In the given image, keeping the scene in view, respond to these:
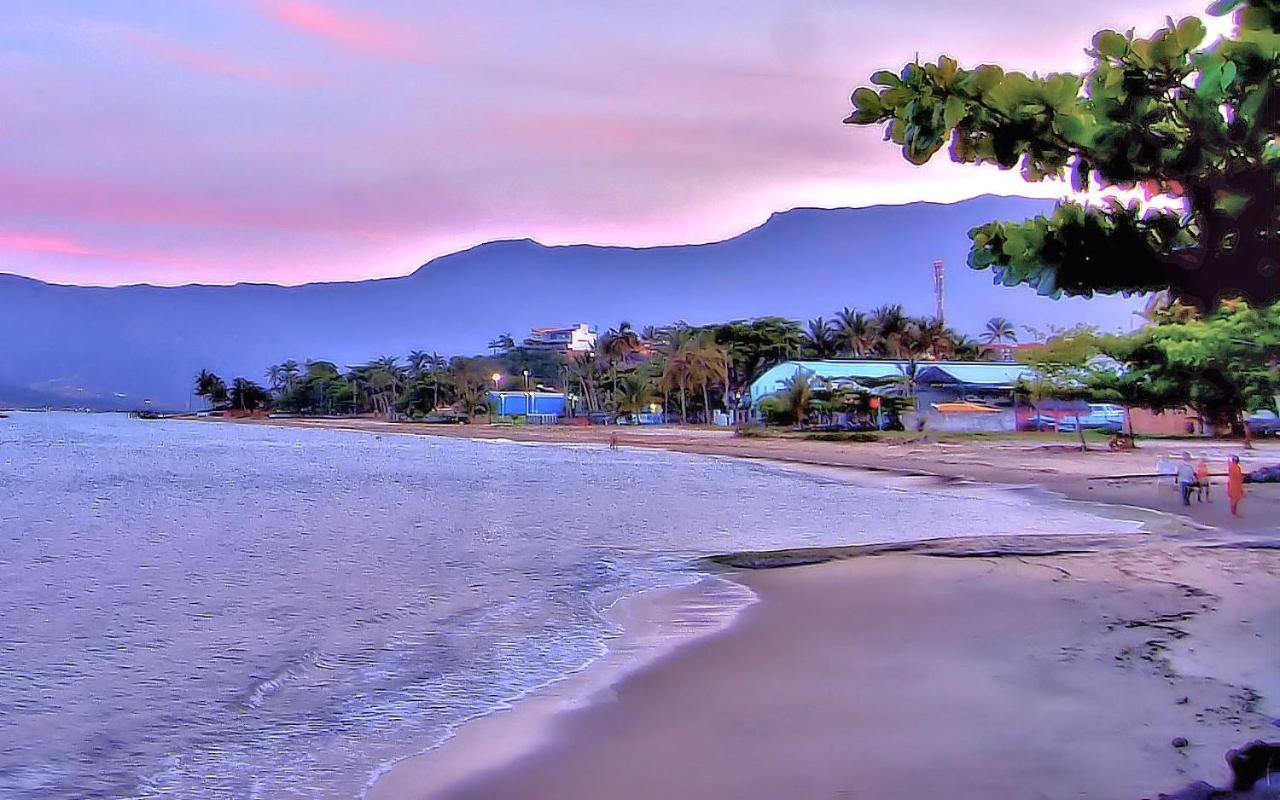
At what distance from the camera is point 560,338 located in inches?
6762

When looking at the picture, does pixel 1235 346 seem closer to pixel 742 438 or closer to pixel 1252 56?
pixel 1252 56

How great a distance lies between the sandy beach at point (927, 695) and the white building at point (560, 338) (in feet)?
475

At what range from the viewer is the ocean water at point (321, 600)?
6430mm

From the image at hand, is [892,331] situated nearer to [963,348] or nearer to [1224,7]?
[963,348]

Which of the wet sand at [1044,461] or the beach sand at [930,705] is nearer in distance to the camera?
the beach sand at [930,705]

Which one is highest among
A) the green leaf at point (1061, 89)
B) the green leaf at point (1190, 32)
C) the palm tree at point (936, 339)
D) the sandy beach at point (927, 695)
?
the palm tree at point (936, 339)

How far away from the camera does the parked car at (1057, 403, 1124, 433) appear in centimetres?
5519

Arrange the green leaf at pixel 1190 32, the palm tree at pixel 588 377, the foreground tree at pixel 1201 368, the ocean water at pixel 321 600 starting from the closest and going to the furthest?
the green leaf at pixel 1190 32 → the ocean water at pixel 321 600 → the foreground tree at pixel 1201 368 → the palm tree at pixel 588 377

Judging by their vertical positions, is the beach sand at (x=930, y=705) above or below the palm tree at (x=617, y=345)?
below

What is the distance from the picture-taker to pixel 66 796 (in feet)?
18.5

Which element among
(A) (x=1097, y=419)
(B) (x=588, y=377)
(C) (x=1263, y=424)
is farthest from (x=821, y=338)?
(C) (x=1263, y=424)

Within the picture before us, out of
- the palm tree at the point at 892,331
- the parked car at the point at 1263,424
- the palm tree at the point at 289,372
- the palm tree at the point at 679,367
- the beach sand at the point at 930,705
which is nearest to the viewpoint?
the beach sand at the point at 930,705

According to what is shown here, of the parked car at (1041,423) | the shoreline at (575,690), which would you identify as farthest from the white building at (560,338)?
the shoreline at (575,690)

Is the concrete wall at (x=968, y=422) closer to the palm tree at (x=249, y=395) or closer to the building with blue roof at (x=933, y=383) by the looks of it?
the building with blue roof at (x=933, y=383)
